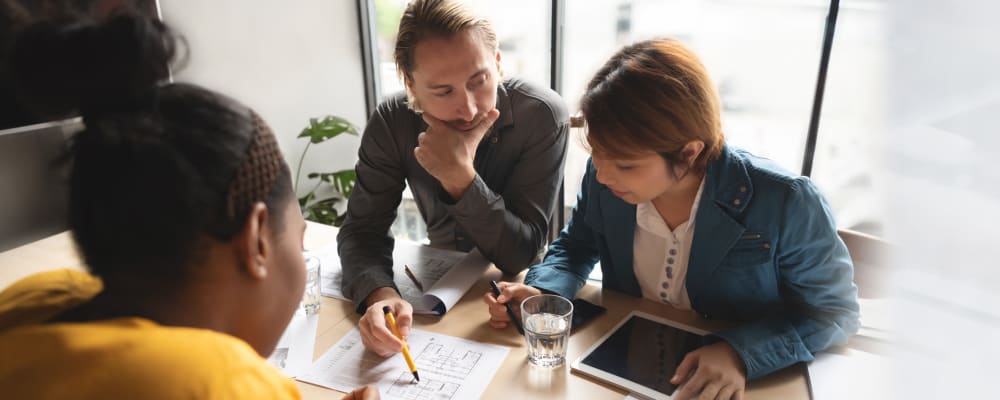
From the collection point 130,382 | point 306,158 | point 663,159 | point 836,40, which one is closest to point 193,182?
point 130,382

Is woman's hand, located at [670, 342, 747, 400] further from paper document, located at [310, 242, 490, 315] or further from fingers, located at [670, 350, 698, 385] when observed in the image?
paper document, located at [310, 242, 490, 315]

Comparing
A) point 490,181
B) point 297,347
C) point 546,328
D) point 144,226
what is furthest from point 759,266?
point 144,226

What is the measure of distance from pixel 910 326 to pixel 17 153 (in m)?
2.31

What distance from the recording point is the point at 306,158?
2.84 meters

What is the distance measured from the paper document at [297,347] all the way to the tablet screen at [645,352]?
489mm

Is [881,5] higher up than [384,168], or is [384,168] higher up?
[881,5]

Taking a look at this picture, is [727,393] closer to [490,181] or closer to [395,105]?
[490,181]

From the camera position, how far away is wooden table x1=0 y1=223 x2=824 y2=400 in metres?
0.90

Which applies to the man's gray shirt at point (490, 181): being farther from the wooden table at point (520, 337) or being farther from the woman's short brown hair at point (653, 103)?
the woman's short brown hair at point (653, 103)

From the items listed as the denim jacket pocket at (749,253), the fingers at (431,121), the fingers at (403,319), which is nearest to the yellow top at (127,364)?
the fingers at (403,319)

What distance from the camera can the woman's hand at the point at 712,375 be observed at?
875 mm

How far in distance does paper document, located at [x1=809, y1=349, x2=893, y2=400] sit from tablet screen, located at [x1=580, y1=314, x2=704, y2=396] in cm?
19

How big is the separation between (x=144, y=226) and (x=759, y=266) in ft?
3.26

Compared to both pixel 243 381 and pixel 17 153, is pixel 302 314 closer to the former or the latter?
pixel 243 381
